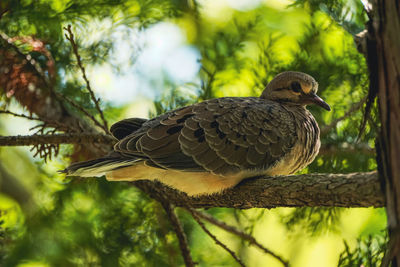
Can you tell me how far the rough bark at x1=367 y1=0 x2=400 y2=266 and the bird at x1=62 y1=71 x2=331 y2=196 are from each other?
3.62 feet

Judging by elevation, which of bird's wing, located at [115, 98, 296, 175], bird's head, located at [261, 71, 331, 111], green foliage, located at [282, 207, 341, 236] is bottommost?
green foliage, located at [282, 207, 341, 236]

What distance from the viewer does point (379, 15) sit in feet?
3.81

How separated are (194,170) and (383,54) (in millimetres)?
1215

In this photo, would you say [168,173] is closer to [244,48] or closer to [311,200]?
[311,200]

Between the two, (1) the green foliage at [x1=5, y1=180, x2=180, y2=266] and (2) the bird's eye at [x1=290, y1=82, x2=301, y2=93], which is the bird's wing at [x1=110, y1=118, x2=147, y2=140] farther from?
(2) the bird's eye at [x1=290, y1=82, x2=301, y2=93]

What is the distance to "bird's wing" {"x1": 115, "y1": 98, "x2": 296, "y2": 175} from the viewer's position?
2.24 meters

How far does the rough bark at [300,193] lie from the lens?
147 centimetres

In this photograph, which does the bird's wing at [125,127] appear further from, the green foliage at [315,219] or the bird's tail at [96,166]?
the green foliage at [315,219]

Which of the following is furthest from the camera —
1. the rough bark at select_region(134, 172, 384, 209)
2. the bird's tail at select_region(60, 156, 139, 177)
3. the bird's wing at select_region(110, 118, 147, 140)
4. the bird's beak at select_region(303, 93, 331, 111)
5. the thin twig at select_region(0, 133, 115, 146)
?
the bird's beak at select_region(303, 93, 331, 111)

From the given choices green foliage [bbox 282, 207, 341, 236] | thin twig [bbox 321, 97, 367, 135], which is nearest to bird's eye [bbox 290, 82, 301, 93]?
thin twig [bbox 321, 97, 367, 135]

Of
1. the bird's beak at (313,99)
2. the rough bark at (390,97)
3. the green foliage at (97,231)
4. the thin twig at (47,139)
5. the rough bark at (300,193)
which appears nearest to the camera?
the rough bark at (390,97)

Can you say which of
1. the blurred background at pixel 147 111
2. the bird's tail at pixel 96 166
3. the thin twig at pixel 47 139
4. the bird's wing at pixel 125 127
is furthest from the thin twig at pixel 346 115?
the thin twig at pixel 47 139

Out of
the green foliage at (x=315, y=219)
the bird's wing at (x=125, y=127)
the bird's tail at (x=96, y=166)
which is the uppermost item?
the bird's wing at (x=125, y=127)

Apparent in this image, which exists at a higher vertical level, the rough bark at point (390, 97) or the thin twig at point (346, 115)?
the thin twig at point (346, 115)
